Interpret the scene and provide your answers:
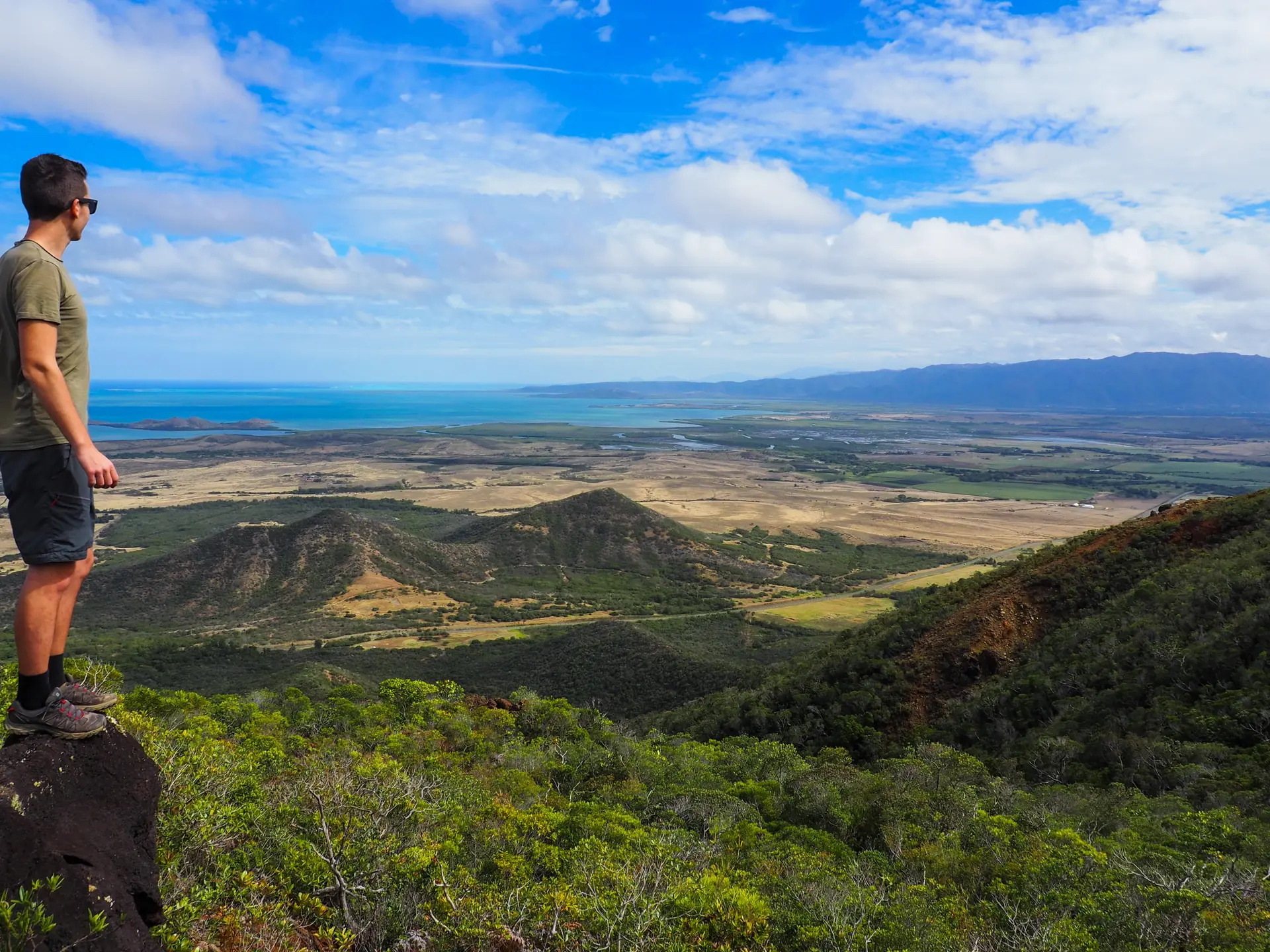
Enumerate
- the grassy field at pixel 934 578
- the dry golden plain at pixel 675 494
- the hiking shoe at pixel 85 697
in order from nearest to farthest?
the hiking shoe at pixel 85 697 < the grassy field at pixel 934 578 < the dry golden plain at pixel 675 494

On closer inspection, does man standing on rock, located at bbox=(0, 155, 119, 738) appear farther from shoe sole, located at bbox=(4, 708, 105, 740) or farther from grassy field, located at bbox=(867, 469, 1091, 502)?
grassy field, located at bbox=(867, 469, 1091, 502)

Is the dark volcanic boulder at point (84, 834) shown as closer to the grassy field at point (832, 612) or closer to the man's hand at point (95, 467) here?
the man's hand at point (95, 467)

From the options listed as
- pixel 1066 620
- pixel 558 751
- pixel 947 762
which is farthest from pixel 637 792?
pixel 1066 620

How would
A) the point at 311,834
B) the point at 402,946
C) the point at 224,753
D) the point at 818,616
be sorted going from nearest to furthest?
the point at 402,946, the point at 311,834, the point at 224,753, the point at 818,616

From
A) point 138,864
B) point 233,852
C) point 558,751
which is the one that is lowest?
point 558,751

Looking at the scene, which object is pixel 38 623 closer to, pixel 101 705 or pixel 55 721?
pixel 55 721

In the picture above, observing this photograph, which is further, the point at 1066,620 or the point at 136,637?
the point at 136,637

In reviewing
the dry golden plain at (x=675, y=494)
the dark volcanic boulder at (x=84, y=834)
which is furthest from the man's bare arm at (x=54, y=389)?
the dry golden plain at (x=675, y=494)

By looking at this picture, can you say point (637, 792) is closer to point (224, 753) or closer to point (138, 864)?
point (224, 753)
